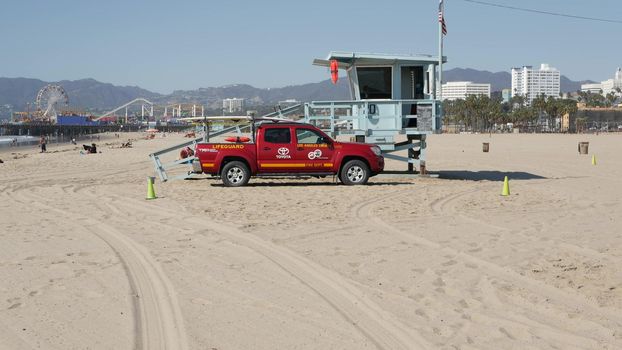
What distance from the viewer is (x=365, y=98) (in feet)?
64.4

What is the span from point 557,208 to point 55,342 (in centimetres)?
1059

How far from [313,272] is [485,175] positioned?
51.4ft

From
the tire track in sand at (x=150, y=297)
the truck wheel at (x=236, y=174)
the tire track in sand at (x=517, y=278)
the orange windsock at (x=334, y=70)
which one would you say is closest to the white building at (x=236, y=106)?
the orange windsock at (x=334, y=70)

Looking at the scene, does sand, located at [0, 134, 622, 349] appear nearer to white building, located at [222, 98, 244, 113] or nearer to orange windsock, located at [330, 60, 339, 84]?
orange windsock, located at [330, 60, 339, 84]

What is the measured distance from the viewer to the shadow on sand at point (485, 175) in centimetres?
2045

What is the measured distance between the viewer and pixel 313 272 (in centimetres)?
750

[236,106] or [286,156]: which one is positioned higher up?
[236,106]

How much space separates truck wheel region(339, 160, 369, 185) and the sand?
2.82 m

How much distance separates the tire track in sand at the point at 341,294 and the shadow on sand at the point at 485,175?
1193 cm

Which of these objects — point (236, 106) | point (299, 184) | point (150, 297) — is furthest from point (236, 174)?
point (236, 106)

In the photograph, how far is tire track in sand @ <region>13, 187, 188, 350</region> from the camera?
17.1 ft

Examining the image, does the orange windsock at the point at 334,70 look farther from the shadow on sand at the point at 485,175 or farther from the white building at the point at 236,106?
the white building at the point at 236,106

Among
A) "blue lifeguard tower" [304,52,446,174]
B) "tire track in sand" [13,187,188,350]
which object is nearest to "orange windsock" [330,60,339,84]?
"blue lifeguard tower" [304,52,446,174]

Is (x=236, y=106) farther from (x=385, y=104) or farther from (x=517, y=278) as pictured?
(x=517, y=278)
